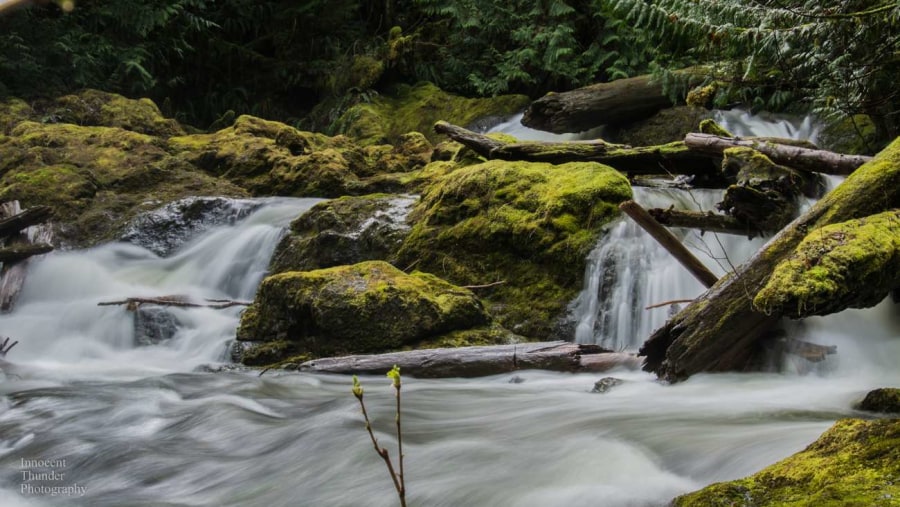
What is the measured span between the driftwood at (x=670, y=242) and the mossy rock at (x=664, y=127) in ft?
21.0

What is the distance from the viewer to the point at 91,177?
10.4 meters

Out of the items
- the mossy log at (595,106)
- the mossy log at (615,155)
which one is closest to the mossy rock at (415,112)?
the mossy log at (595,106)

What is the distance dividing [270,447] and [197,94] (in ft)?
54.7

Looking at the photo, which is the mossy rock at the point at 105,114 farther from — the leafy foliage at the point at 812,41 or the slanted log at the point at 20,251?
the leafy foliage at the point at 812,41

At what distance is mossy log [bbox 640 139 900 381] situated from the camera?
13.3 feet

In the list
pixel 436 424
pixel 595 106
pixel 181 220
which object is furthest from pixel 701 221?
pixel 181 220

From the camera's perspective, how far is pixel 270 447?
12.9 feet

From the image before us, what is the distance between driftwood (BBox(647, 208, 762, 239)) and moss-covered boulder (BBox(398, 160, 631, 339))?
1.26 m

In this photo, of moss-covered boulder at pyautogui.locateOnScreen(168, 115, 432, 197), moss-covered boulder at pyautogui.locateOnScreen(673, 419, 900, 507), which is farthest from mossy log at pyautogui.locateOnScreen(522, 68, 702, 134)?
moss-covered boulder at pyautogui.locateOnScreen(673, 419, 900, 507)

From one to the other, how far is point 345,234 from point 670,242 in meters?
3.71

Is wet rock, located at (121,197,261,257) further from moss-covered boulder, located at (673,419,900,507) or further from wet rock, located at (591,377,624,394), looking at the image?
moss-covered boulder, located at (673,419,900,507)

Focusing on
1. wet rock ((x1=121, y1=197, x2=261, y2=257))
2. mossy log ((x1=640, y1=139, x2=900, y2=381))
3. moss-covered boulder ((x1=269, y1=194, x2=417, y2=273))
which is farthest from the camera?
wet rock ((x1=121, y1=197, x2=261, y2=257))

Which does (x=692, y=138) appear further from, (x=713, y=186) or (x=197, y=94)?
(x=197, y=94)

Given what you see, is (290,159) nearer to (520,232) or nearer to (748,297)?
(520,232)
